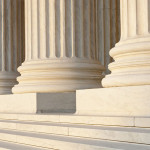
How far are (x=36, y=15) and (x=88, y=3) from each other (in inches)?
372

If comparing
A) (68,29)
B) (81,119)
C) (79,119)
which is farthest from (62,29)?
(81,119)

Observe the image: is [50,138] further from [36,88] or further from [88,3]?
[88,3]

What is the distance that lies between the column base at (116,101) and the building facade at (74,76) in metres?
0.11

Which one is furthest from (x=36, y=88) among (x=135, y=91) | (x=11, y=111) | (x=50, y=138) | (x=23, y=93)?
(x=135, y=91)

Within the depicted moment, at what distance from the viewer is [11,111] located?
76188 mm

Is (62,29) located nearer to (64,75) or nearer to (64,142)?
(64,75)

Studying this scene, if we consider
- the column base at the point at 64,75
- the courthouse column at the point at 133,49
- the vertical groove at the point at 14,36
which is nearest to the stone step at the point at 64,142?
the courthouse column at the point at 133,49

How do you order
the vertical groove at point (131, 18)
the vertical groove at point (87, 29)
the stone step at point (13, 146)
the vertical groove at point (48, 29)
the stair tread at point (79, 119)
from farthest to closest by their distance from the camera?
the vertical groove at point (48, 29) → the vertical groove at point (87, 29) → the stone step at point (13, 146) → the vertical groove at point (131, 18) → the stair tread at point (79, 119)

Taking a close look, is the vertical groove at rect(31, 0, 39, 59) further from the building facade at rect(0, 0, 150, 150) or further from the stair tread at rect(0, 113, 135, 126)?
the stair tread at rect(0, 113, 135, 126)

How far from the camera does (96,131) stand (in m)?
43.0

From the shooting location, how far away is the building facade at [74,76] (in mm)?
44531

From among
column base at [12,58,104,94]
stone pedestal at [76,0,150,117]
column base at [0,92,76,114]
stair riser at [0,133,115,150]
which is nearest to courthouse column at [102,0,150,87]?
stone pedestal at [76,0,150,117]

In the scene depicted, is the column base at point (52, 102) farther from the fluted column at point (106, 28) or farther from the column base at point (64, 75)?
the fluted column at point (106, 28)

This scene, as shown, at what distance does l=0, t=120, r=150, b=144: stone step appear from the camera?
1475 inches
